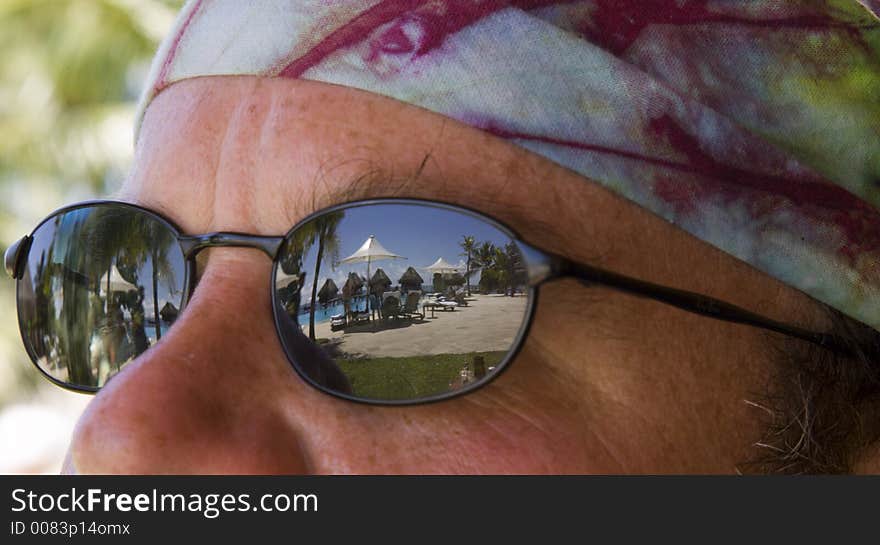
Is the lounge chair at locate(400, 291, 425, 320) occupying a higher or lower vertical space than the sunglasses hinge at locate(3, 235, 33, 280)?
lower

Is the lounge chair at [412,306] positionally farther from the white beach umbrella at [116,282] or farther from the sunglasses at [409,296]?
the white beach umbrella at [116,282]

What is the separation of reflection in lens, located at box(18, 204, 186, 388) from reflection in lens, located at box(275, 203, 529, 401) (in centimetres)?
39

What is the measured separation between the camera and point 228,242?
1479mm

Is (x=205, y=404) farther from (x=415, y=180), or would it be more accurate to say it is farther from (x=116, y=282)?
(x=116, y=282)

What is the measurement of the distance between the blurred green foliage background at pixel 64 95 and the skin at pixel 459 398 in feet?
49.7

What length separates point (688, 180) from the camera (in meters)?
1.45

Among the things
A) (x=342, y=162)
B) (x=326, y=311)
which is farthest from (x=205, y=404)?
(x=342, y=162)

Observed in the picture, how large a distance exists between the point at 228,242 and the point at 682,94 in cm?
91

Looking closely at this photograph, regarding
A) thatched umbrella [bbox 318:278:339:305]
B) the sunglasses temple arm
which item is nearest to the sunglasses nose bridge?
thatched umbrella [bbox 318:278:339:305]

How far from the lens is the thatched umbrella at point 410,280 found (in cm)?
137

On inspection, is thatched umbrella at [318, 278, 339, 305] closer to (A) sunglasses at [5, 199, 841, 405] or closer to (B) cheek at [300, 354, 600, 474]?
(A) sunglasses at [5, 199, 841, 405]

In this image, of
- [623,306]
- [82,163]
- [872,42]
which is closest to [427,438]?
[623,306]

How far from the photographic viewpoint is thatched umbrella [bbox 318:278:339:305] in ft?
4.61

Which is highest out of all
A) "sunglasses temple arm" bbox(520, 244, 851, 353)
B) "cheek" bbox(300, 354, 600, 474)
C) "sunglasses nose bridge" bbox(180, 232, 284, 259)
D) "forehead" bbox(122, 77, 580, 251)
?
"forehead" bbox(122, 77, 580, 251)
